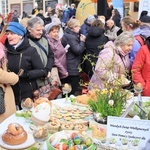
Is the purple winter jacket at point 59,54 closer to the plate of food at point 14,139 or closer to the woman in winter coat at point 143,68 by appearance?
the woman in winter coat at point 143,68

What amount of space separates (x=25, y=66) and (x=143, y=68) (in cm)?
127

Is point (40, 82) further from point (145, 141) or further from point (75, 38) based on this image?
point (145, 141)

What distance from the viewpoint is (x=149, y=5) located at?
615cm

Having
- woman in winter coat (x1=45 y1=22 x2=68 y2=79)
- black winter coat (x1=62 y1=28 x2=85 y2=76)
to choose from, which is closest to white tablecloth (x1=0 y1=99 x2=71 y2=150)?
woman in winter coat (x1=45 y1=22 x2=68 y2=79)

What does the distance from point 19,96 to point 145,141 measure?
6.26ft

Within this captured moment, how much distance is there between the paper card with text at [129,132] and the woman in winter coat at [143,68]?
1610mm

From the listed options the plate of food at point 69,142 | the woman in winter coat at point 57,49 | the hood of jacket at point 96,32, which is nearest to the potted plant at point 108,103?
the plate of food at point 69,142

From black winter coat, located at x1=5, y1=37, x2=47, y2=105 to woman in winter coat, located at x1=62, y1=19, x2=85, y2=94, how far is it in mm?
931

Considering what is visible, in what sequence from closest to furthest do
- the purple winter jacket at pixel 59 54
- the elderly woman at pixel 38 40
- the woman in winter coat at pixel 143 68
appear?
the woman in winter coat at pixel 143 68 → the elderly woman at pixel 38 40 → the purple winter jacket at pixel 59 54

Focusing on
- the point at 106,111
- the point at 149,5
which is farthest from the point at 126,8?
the point at 106,111

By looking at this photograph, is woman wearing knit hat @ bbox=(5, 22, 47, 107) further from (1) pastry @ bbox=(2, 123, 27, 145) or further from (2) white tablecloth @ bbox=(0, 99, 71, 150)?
(1) pastry @ bbox=(2, 123, 27, 145)

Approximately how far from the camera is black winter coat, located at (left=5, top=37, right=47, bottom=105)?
11.0 ft

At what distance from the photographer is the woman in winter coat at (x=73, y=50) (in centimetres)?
442

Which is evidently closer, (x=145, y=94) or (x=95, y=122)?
(x=95, y=122)
